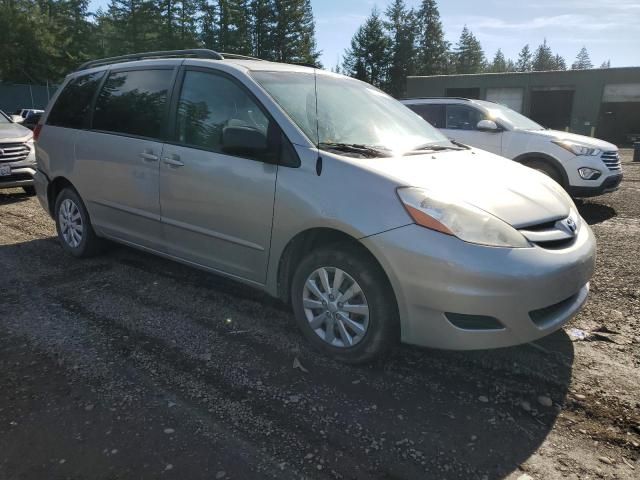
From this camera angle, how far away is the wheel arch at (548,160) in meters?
7.82

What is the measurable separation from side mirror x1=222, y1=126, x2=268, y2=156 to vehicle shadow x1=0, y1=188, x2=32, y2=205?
22.2 ft

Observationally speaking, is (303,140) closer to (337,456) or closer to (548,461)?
(337,456)

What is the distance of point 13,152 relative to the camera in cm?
827

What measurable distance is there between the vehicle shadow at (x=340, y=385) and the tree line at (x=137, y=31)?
129 feet

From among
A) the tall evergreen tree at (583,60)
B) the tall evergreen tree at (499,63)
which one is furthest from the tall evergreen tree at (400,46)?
the tall evergreen tree at (583,60)

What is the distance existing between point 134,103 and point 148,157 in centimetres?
66

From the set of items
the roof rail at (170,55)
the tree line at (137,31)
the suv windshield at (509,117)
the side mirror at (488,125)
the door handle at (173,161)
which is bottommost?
the door handle at (173,161)

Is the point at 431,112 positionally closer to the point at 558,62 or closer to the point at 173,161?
the point at 173,161

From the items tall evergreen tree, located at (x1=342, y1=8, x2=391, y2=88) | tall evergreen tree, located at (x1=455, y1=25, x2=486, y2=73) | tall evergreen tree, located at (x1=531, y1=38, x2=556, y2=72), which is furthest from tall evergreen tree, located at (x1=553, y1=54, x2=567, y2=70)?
tall evergreen tree, located at (x1=342, y1=8, x2=391, y2=88)

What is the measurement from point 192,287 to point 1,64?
156ft

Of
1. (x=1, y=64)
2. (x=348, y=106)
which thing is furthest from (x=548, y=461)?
(x=1, y=64)

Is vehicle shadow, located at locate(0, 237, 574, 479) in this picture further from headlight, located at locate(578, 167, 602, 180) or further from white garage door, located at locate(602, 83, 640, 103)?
white garage door, located at locate(602, 83, 640, 103)

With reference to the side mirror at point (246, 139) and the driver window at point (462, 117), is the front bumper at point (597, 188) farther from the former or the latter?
the side mirror at point (246, 139)

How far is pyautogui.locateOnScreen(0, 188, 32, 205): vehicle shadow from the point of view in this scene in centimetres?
852
